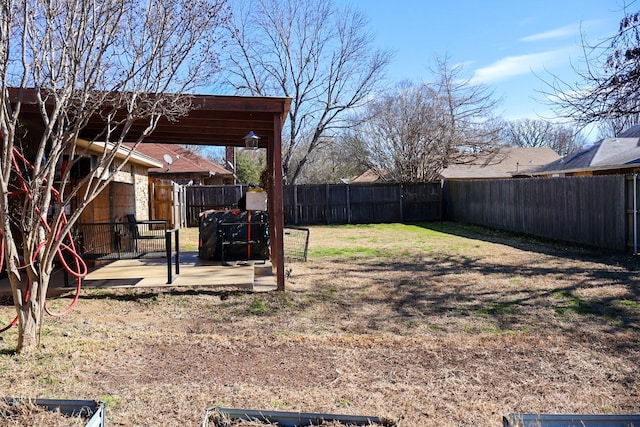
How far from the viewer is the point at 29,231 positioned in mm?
4184

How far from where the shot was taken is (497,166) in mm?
28172

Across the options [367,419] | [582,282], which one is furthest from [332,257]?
[367,419]

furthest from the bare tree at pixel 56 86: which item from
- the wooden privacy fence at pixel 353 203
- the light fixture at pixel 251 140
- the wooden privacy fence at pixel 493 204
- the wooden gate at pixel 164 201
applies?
the wooden privacy fence at pixel 353 203

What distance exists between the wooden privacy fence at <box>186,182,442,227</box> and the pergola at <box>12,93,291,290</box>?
11.7m

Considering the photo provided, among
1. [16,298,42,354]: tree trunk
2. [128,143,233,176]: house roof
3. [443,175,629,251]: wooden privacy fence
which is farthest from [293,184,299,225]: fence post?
[16,298,42,354]: tree trunk

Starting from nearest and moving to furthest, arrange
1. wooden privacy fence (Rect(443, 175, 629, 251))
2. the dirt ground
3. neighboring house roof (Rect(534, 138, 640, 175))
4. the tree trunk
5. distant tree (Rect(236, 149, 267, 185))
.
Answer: the dirt ground < the tree trunk < wooden privacy fence (Rect(443, 175, 629, 251)) < neighboring house roof (Rect(534, 138, 640, 175)) < distant tree (Rect(236, 149, 267, 185))

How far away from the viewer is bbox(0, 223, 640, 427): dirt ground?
3312 mm

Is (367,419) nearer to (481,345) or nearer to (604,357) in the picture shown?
(481,345)

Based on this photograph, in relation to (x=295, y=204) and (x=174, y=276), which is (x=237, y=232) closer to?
(x=174, y=276)

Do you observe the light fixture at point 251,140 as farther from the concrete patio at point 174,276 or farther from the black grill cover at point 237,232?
the concrete patio at point 174,276

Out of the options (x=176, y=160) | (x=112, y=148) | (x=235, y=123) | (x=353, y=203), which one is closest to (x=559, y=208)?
(x=235, y=123)

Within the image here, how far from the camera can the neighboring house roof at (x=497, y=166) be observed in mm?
25958

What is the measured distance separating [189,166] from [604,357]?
68.3 feet

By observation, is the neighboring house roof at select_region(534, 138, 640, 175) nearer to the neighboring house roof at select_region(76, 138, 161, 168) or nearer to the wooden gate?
the neighboring house roof at select_region(76, 138, 161, 168)
